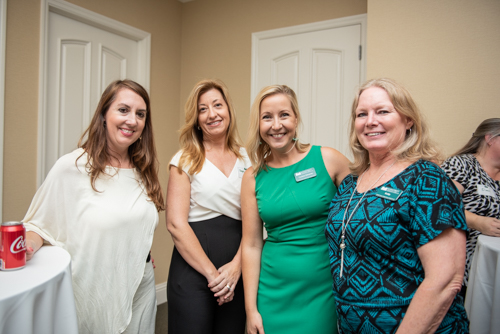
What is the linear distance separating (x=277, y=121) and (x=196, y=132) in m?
0.56

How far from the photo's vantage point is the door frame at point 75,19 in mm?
2590

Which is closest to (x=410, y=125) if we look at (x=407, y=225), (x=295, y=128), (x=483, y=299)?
(x=407, y=225)

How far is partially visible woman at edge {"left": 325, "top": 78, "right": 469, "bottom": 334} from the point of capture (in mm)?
1030

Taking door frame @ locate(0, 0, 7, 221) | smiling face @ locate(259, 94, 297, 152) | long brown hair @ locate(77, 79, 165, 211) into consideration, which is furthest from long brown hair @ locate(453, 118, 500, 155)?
door frame @ locate(0, 0, 7, 221)

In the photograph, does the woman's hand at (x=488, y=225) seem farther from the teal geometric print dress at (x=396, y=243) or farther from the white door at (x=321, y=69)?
the white door at (x=321, y=69)

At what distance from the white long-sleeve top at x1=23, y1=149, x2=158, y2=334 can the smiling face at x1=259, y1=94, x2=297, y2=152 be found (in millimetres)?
738

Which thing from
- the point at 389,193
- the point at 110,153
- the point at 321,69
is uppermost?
the point at 321,69

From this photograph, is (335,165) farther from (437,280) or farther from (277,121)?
(437,280)

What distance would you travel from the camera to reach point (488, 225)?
1935 millimetres

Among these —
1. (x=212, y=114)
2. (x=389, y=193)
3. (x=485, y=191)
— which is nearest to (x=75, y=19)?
(x=212, y=114)

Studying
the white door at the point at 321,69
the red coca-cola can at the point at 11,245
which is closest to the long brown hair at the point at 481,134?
the white door at the point at 321,69

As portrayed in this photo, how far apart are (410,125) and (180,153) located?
3.66ft

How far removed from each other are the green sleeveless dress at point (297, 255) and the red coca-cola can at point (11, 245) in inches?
35.2

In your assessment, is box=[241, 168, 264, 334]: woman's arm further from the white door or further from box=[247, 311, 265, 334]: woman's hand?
the white door
